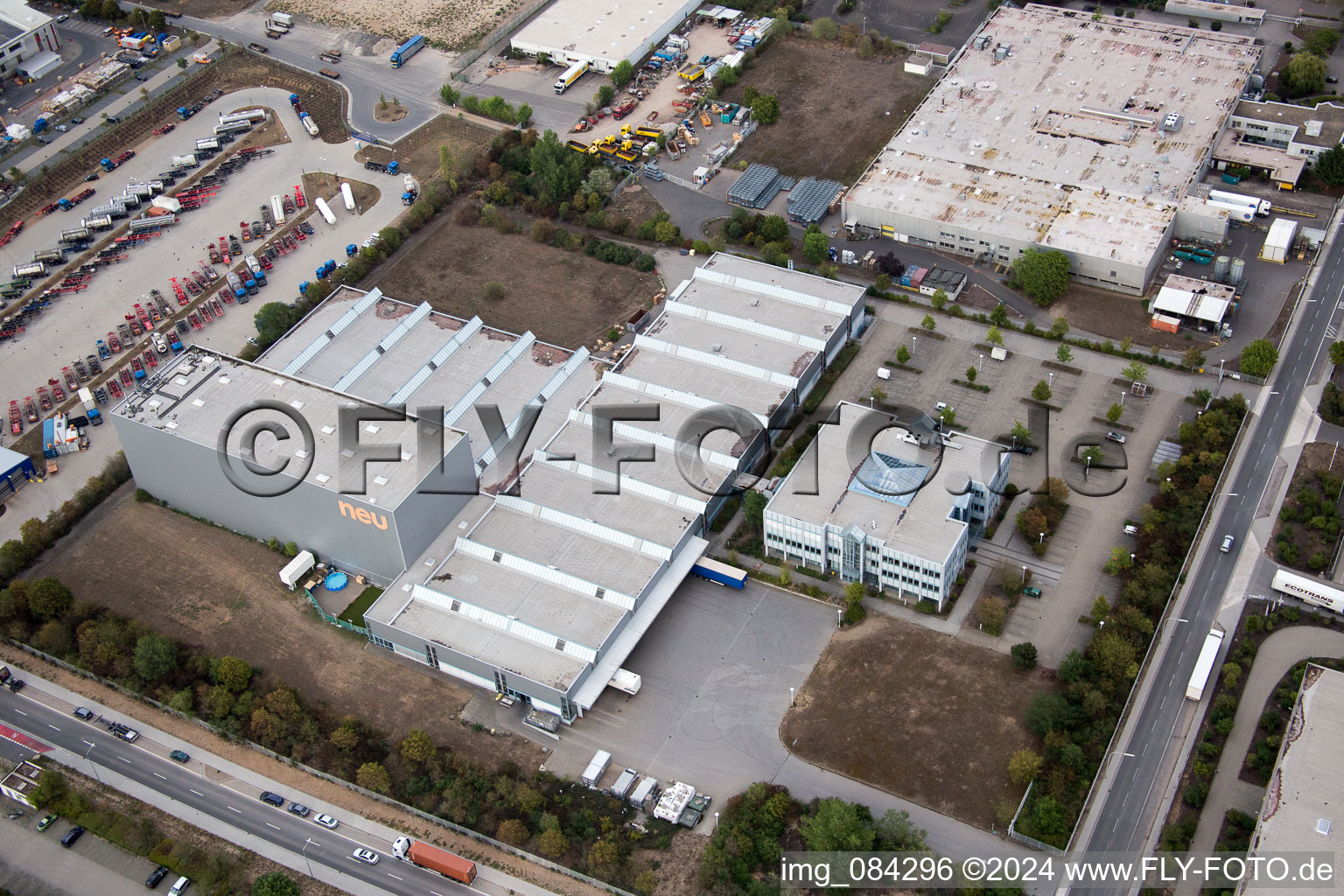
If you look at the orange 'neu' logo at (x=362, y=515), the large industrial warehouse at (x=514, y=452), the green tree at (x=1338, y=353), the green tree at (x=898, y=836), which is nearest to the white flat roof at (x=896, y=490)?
the large industrial warehouse at (x=514, y=452)

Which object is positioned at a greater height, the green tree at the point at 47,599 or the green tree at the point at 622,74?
the green tree at the point at 622,74

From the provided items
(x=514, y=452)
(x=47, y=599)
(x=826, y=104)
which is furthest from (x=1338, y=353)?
(x=47, y=599)

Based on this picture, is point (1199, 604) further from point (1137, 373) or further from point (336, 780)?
point (336, 780)

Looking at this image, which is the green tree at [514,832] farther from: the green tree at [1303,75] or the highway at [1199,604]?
the green tree at [1303,75]

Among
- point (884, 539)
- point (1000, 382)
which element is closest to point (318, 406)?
point (884, 539)

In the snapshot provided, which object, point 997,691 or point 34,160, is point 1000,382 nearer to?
point 997,691

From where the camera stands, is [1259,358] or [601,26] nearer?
[1259,358]
